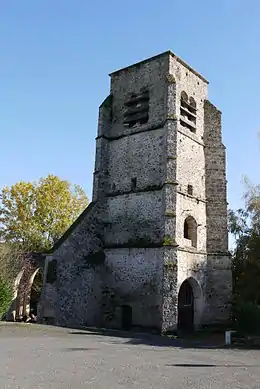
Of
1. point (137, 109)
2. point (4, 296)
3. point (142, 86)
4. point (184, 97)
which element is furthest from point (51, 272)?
point (184, 97)

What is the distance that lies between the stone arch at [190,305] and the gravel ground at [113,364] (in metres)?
5.74

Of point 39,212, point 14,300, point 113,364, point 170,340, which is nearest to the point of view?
point 113,364

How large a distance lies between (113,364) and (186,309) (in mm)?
12209

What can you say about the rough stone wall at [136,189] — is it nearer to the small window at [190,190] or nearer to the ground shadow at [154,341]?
the small window at [190,190]

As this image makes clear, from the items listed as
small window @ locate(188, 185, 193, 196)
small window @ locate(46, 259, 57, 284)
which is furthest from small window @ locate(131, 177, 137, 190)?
small window @ locate(46, 259, 57, 284)

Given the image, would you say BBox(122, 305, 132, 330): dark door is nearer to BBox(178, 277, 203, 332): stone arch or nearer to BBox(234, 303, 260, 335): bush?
BBox(178, 277, 203, 332): stone arch

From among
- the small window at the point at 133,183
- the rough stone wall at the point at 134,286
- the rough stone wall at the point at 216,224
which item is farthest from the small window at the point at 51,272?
the rough stone wall at the point at 216,224

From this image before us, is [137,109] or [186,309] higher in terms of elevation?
[137,109]

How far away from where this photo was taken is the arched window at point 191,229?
20.9m

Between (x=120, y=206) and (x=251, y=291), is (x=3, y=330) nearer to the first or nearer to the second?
(x=120, y=206)

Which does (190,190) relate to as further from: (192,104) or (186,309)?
(186,309)

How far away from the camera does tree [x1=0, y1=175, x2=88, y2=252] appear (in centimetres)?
3030

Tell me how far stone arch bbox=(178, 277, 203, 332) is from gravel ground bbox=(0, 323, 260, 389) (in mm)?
5744

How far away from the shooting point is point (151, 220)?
2000cm
